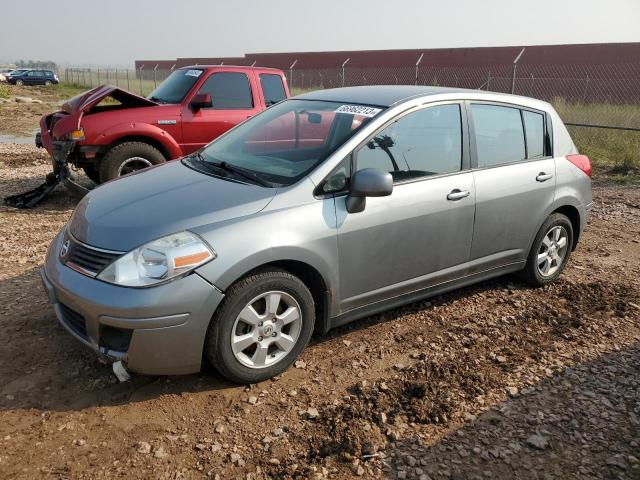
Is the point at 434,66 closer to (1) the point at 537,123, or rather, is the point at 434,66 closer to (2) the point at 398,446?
(1) the point at 537,123

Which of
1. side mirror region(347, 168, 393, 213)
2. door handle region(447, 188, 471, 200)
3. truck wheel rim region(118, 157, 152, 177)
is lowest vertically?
truck wheel rim region(118, 157, 152, 177)

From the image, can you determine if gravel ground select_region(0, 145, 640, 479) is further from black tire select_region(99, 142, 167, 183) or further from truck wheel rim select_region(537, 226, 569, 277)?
black tire select_region(99, 142, 167, 183)

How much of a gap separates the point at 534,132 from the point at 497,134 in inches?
19.9

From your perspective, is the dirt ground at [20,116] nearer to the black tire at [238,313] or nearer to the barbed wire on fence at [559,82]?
the barbed wire on fence at [559,82]

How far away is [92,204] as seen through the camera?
11.4ft

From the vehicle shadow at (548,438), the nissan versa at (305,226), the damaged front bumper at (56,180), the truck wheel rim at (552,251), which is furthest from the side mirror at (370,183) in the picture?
the damaged front bumper at (56,180)

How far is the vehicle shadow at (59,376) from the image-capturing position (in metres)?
3.06

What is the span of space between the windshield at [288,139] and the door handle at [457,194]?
776mm

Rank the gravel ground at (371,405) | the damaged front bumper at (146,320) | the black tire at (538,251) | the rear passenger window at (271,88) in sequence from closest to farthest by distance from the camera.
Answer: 1. the gravel ground at (371,405)
2. the damaged front bumper at (146,320)
3. the black tire at (538,251)
4. the rear passenger window at (271,88)

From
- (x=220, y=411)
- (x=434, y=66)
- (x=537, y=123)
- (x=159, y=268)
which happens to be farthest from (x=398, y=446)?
(x=434, y=66)

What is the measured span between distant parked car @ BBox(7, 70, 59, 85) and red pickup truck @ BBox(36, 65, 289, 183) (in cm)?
4017

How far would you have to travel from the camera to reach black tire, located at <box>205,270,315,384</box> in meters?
2.96

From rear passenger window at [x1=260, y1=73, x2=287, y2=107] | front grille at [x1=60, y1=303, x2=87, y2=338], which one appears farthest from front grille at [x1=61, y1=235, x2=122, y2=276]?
rear passenger window at [x1=260, y1=73, x2=287, y2=107]

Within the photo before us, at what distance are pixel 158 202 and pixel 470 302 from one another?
2.66m
